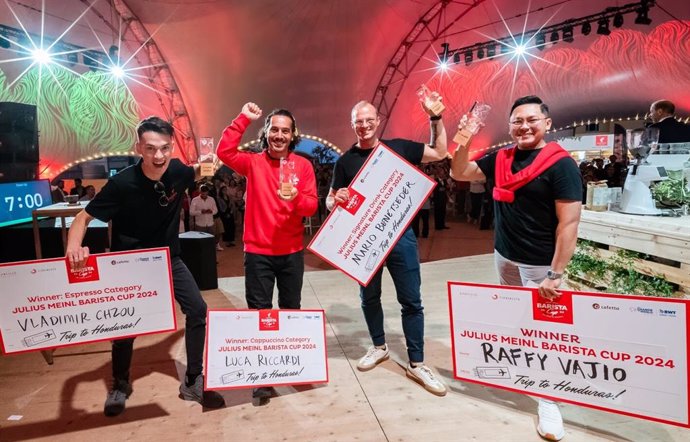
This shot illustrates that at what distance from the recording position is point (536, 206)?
1.98m

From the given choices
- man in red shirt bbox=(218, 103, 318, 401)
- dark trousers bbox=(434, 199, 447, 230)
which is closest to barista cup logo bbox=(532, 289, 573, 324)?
man in red shirt bbox=(218, 103, 318, 401)

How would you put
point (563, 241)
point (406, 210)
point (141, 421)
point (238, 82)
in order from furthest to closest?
point (238, 82), point (406, 210), point (141, 421), point (563, 241)

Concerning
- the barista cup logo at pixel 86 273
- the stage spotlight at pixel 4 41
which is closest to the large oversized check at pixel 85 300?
the barista cup logo at pixel 86 273

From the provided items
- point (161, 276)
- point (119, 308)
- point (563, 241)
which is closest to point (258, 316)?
point (161, 276)

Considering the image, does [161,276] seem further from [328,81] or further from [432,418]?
[328,81]

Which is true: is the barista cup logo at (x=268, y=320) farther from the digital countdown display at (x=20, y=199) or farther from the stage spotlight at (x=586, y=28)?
the stage spotlight at (x=586, y=28)

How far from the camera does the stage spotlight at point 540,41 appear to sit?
9734mm

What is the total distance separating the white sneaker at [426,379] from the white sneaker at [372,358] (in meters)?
Result: 0.25

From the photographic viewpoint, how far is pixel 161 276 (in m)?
2.22

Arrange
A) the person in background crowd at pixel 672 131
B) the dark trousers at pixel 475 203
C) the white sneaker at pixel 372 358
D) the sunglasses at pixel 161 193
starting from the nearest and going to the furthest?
the sunglasses at pixel 161 193 → the white sneaker at pixel 372 358 → the person in background crowd at pixel 672 131 → the dark trousers at pixel 475 203

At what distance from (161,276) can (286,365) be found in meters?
0.87

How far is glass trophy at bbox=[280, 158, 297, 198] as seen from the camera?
83.6 inches

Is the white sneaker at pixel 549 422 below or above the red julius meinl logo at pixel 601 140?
below

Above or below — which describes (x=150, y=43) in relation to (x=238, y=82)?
above
